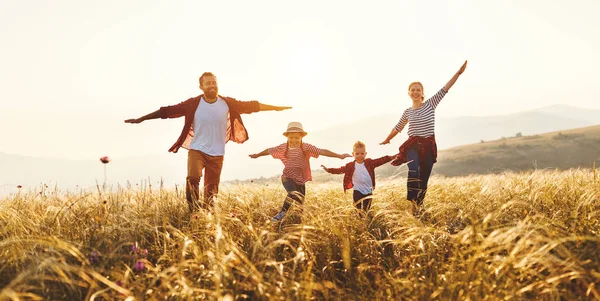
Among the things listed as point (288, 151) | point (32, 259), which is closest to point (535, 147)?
point (288, 151)

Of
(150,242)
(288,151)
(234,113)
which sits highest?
(234,113)

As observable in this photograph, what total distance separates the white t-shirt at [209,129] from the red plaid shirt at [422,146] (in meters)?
2.74

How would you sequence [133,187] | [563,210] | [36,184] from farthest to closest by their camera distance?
[36,184]
[133,187]
[563,210]

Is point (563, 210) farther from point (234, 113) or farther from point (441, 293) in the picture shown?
point (234, 113)

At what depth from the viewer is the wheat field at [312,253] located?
349cm

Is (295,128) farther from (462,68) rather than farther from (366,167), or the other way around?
(462,68)

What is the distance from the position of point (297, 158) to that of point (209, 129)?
144 centimetres

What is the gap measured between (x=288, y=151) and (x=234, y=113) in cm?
115

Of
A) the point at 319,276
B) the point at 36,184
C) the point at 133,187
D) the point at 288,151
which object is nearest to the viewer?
the point at 319,276

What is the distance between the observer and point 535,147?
47.8 meters

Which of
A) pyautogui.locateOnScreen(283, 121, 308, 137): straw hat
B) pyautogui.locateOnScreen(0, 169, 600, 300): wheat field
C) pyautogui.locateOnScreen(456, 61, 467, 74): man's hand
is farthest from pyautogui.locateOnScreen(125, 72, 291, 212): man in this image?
pyautogui.locateOnScreen(456, 61, 467, 74): man's hand

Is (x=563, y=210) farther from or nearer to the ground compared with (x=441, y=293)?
farther from the ground

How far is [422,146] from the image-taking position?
22.2 ft

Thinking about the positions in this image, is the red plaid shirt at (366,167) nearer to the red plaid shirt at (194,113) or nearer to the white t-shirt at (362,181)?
the white t-shirt at (362,181)
